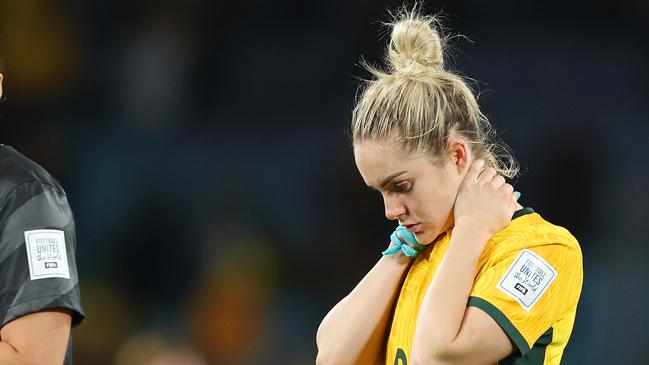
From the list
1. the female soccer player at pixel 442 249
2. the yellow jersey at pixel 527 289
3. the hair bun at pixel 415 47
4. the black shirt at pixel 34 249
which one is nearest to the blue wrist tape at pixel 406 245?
the female soccer player at pixel 442 249

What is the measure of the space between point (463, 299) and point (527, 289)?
154mm

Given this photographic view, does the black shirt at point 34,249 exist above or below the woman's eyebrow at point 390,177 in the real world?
below

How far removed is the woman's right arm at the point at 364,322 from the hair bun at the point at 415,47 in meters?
0.52

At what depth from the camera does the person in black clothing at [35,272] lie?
2227 millimetres

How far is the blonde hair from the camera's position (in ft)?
7.76

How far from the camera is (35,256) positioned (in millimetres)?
2295

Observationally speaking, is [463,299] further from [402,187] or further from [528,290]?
[402,187]

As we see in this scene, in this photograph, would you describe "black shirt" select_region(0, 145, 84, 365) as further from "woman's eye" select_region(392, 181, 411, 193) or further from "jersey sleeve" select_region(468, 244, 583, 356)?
"jersey sleeve" select_region(468, 244, 583, 356)

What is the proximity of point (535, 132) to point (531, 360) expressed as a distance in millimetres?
3932

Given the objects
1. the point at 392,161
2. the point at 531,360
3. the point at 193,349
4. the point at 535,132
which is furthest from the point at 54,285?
the point at 535,132

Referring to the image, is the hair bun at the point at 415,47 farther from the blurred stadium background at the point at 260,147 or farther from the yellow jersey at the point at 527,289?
the blurred stadium background at the point at 260,147

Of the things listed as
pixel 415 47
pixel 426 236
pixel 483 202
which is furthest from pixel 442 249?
pixel 415 47

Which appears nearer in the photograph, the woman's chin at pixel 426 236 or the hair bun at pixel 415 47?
the woman's chin at pixel 426 236

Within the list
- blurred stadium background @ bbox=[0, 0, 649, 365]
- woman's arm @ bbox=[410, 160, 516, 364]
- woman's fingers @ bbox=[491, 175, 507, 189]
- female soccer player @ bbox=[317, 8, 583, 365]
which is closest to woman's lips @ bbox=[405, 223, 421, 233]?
female soccer player @ bbox=[317, 8, 583, 365]
